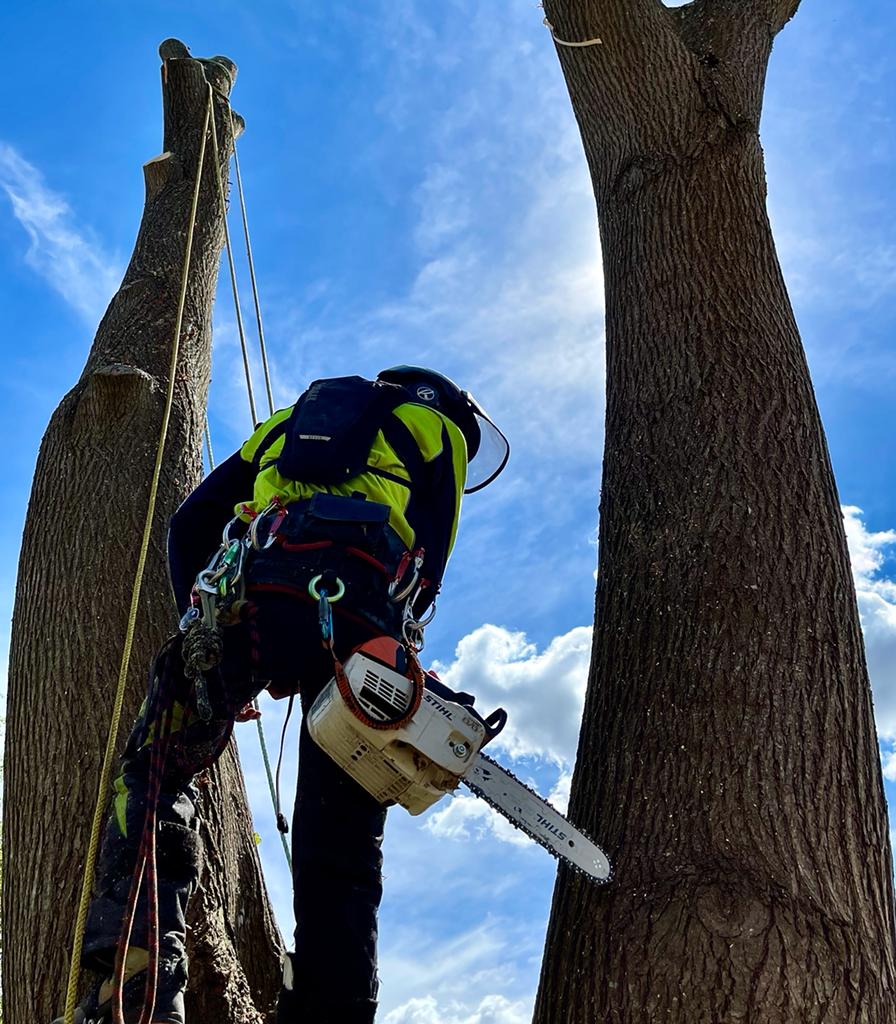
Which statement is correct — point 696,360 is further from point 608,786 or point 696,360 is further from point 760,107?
point 760,107

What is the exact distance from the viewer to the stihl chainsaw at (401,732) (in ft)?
6.70

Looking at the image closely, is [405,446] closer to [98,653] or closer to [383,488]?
[383,488]

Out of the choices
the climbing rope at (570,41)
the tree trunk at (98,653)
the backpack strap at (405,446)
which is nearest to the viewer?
the backpack strap at (405,446)

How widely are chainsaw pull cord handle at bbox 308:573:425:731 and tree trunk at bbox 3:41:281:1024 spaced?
107 centimetres

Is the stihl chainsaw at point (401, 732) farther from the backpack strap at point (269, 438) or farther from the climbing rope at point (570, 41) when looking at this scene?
the climbing rope at point (570, 41)

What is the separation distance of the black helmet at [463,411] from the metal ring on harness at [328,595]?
1.91 ft

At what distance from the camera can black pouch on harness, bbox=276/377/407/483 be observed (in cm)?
231

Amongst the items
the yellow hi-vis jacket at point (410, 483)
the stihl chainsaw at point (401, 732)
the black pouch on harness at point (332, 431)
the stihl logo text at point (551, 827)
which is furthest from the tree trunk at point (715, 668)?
the black pouch on harness at point (332, 431)

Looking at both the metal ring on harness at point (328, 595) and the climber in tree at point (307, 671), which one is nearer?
the climber in tree at point (307, 671)

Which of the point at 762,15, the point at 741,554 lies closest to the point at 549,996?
the point at 741,554

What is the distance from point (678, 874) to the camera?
2088 mm

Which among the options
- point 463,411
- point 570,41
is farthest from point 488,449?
point 570,41

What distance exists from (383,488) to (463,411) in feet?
1.68

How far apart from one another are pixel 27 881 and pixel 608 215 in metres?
2.94
